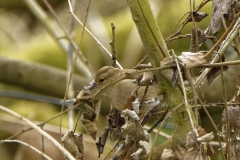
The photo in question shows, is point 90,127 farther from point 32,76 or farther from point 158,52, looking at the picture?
point 32,76

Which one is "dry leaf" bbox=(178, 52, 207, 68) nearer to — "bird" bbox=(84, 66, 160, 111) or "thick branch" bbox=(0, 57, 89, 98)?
"bird" bbox=(84, 66, 160, 111)

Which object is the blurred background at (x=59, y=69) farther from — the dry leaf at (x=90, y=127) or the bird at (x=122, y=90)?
the dry leaf at (x=90, y=127)

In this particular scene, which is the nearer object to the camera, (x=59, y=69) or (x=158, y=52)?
(x=158, y=52)

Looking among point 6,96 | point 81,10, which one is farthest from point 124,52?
point 6,96

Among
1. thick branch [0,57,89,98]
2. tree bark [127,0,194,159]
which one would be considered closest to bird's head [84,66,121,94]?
tree bark [127,0,194,159]

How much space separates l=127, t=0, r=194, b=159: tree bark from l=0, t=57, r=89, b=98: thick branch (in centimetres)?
234

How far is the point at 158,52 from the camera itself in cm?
85

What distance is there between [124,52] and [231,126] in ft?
8.38

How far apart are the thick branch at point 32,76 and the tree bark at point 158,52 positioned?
2338 millimetres

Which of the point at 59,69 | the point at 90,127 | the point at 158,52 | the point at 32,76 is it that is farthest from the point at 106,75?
the point at 59,69

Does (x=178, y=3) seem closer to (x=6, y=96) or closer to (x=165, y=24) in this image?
(x=165, y=24)

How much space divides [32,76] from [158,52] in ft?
8.03

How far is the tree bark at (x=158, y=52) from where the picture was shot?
85 cm

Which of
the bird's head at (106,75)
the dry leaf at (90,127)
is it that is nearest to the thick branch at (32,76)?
the bird's head at (106,75)
